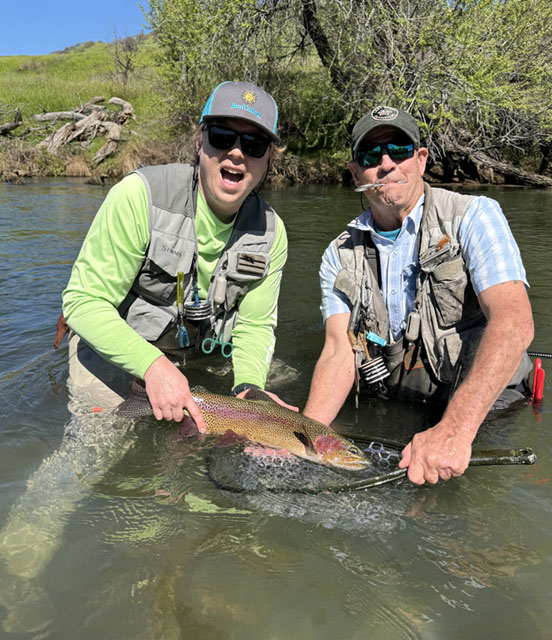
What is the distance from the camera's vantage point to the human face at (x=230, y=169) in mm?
3199

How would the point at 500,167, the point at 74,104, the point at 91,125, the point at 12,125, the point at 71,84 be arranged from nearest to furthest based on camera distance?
the point at 500,167, the point at 91,125, the point at 12,125, the point at 74,104, the point at 71,84

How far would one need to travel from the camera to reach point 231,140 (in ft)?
10.5

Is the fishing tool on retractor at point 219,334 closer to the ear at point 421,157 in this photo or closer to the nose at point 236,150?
the nose at point 236,150

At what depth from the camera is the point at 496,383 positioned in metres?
2.77

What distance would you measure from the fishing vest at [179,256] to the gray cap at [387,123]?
2.77 feet

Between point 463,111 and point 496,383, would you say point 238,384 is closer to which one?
point 496,383

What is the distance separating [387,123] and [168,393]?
2.14 meters

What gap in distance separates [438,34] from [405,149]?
12805mm

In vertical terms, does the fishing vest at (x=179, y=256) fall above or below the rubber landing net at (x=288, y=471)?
above

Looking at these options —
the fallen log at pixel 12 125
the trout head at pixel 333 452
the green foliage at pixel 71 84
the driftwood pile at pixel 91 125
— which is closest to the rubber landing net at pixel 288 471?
the trout head at pixel 333 452

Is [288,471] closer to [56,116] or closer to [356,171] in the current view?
[356,171]

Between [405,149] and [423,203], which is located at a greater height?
[405,149]

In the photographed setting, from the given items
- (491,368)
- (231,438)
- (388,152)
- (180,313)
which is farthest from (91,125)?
(491,368)

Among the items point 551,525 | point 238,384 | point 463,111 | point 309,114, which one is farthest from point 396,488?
point 309,114
